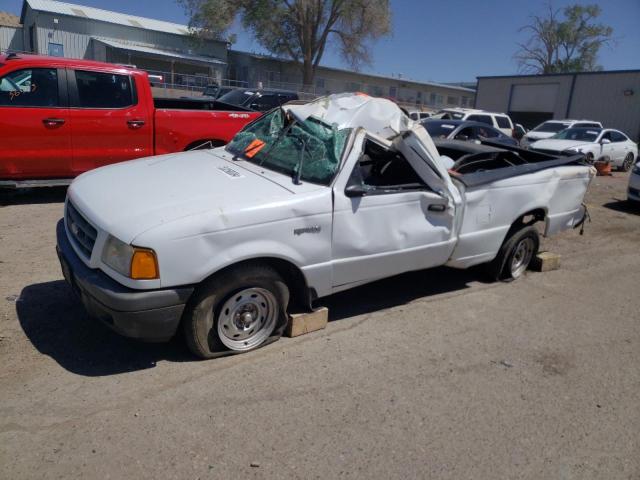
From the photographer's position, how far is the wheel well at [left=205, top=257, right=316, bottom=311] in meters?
3.46

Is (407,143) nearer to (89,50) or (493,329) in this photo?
(493,329)

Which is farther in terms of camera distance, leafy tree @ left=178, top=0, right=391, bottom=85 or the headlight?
leafy tree @ left=178, top=0, right=391, bottom=85

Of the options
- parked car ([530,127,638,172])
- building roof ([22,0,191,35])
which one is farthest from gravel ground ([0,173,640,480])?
building roof ([22,0,191,35])

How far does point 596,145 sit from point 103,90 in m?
14.8

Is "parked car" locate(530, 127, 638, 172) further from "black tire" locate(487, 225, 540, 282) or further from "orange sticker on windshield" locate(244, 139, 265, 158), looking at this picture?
"orange sticker on windshield" locate(244, 139, 265, 158)

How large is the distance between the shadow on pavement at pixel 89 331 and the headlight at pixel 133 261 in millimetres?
Result: 771

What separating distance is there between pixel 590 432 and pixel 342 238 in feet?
6.61

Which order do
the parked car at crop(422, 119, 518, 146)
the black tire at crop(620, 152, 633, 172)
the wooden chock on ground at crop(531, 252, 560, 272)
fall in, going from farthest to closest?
the black tire at crop(620, 152, 633, 172) → the parked car at crop(422, 119, 518, 146) → the wooden chock on ground at crop(531, 252, 560, 272)

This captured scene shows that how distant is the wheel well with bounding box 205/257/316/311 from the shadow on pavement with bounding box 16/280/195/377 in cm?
83

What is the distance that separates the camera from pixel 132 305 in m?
2.99

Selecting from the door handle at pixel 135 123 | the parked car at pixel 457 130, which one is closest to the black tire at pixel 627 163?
the parked car at pixel 457 130

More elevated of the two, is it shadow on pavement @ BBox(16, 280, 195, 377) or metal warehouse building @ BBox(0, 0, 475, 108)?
metal warehouse building @ BBox(0, 0, 475, 108)

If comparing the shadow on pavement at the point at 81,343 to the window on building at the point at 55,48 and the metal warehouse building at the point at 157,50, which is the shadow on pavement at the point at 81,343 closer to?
the metal warehouse building at the point at 157,50

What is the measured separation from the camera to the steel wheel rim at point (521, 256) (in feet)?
18.3
